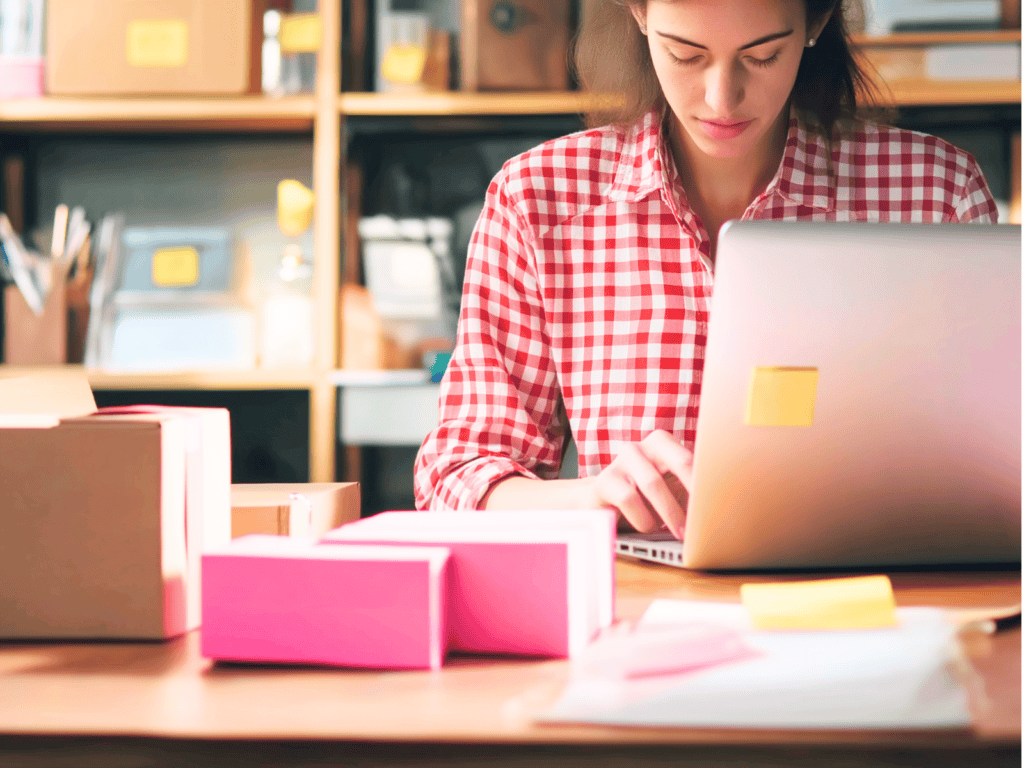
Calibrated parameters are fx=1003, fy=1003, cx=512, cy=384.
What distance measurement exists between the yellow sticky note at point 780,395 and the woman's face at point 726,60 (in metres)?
0.57

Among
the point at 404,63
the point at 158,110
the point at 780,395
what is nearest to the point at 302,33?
the point at 404,63

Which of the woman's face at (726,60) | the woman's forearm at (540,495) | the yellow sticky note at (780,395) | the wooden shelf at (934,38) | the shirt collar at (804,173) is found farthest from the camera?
the wooden shelf at (934,38)

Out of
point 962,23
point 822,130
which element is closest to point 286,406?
point 822,130

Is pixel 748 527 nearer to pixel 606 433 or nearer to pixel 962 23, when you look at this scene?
pixel 606 433

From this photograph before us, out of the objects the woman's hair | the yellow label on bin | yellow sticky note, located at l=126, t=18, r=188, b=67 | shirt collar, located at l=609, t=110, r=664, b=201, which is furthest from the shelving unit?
yellow sticky note, located at l=126, t=18, r=188, b=67

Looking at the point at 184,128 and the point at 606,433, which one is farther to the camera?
the point at 184,128

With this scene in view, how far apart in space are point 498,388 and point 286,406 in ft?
3.90

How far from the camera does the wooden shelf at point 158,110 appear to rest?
200 centimetres

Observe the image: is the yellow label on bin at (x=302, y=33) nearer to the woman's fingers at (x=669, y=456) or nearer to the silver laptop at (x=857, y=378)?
the woman's fingers at (x=669, y=456)

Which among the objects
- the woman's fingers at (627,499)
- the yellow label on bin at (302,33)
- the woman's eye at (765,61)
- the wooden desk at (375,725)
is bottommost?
the wooden desk at (375,725)

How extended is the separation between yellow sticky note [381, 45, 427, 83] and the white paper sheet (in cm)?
166

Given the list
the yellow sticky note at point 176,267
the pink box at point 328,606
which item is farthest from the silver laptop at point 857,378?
the yellow sticky note at point 176,267

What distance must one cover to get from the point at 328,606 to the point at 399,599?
4 centimetres

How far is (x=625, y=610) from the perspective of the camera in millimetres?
660
